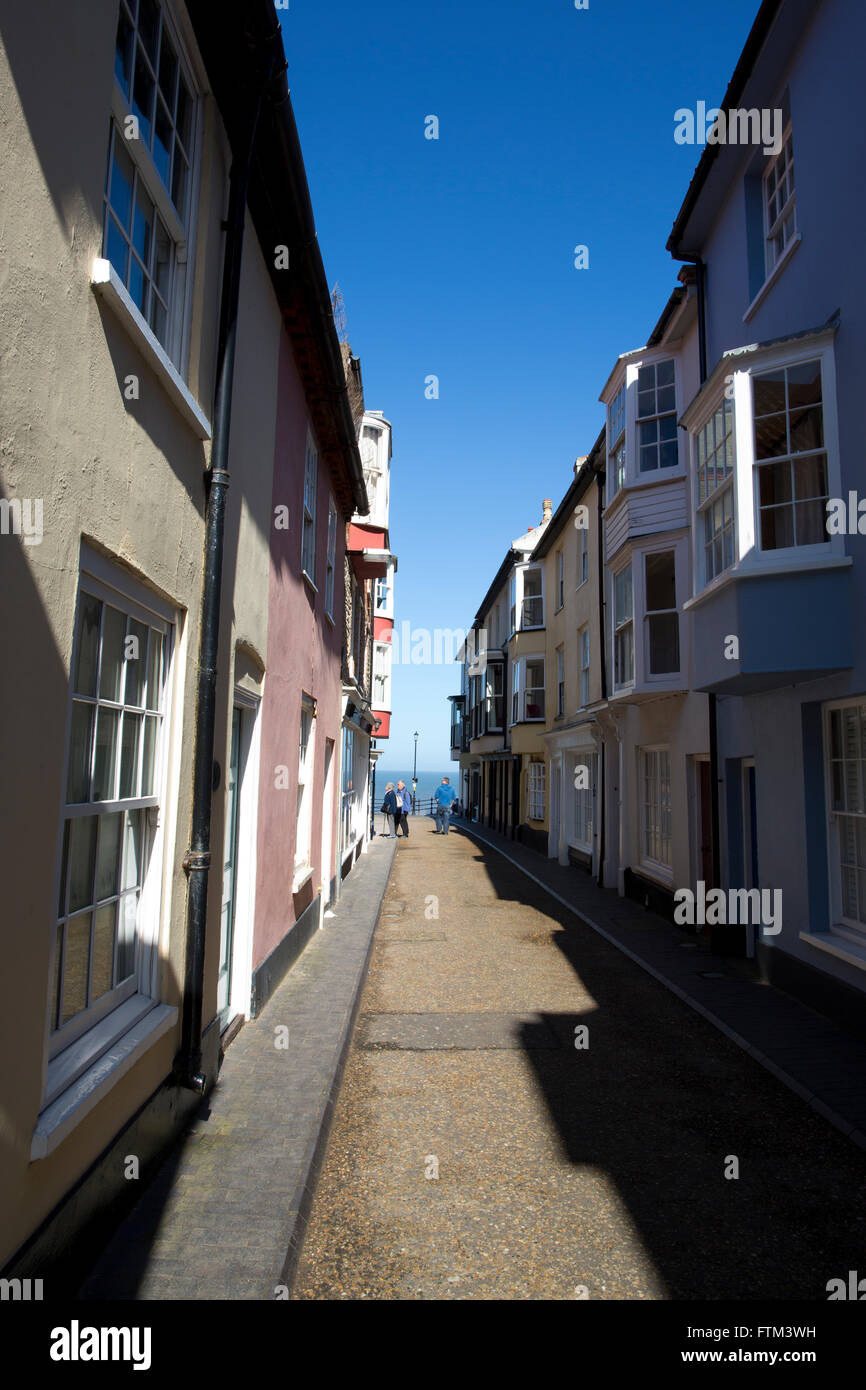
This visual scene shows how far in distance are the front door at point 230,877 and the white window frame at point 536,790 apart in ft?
61.6

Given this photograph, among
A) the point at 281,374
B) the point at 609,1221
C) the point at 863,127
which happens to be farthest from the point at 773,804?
the point at 281,374

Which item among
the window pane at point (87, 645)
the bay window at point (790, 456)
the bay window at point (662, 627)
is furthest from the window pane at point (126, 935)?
the bay window at point (662, 627)

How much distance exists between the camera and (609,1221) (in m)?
3.89

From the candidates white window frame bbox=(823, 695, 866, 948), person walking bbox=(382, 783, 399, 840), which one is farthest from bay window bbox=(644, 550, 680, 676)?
person walking bbox=(382, 783, 399, 840)

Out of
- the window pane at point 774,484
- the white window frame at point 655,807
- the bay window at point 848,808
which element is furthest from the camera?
the white window frame at point 655,807

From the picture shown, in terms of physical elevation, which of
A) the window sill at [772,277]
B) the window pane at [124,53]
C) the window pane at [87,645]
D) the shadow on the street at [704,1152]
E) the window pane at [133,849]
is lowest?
the shadow on the street at [704,1152]

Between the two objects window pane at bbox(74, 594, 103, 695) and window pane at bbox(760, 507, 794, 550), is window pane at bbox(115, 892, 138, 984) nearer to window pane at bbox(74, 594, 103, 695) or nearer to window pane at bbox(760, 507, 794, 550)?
window pane at bbox(74, 594, 103, 695)

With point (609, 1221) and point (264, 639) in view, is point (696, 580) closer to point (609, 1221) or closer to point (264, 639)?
point (264, 639)

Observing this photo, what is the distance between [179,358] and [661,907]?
1040cm

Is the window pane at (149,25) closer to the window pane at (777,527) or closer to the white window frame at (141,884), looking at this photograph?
the white window frame at (141,884)

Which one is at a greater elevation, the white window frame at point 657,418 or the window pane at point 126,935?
the white window frame at point 657,418

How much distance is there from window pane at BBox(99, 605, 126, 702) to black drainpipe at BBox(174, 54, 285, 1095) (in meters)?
0.93

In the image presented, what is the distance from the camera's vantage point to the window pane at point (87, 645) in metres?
3.17

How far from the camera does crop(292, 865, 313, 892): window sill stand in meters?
8.41
